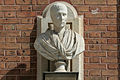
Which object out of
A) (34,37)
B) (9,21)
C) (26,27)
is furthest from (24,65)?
(9,21)

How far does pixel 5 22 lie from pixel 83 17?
3.14ft

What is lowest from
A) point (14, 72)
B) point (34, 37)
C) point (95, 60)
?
point (14, 72)

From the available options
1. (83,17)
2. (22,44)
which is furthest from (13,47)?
(83,17)

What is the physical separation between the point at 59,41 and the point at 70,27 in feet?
1.39

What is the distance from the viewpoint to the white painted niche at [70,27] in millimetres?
4426

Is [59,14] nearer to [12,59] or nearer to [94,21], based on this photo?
[94,21]

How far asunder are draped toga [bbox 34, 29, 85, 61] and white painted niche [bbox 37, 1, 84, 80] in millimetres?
274

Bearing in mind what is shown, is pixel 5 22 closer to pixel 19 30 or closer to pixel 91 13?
pixel 19 30

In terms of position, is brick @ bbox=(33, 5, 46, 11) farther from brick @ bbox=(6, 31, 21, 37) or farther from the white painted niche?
brick @ bbox=(6, 31, 21, 37)

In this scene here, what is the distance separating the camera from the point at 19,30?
4680mm

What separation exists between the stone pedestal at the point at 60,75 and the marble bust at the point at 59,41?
0.19m

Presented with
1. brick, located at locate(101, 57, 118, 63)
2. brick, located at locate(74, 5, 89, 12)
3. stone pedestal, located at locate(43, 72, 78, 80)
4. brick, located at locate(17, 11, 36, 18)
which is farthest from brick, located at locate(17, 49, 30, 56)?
brick, located at locate(101, 57, 118, 63)

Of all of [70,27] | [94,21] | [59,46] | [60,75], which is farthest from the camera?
[94,21]

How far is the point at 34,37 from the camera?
4.64m
